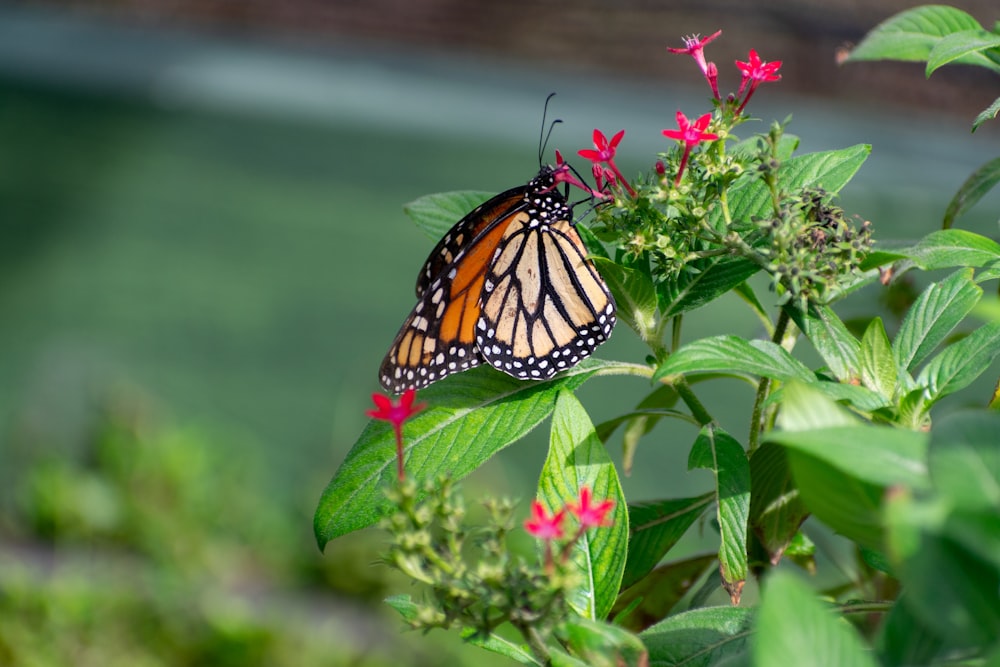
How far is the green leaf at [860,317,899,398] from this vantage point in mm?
734

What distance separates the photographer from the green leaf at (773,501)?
2.52 feet

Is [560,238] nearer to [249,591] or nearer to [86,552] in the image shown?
[249,591]

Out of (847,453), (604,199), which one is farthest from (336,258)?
(847,453)

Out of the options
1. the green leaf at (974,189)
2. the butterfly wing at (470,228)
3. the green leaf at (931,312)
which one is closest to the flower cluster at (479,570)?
the green leaf at (931,312)

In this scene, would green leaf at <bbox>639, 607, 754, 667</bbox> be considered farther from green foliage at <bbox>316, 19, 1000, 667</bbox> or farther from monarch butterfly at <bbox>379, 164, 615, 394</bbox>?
monarch butterfly at <bbox>379, 164, 615, 394</bbox>

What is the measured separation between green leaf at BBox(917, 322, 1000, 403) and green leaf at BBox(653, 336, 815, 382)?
0.11 meters

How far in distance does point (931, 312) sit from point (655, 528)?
30 centimetres

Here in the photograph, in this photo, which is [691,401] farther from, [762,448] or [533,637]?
[533,637]

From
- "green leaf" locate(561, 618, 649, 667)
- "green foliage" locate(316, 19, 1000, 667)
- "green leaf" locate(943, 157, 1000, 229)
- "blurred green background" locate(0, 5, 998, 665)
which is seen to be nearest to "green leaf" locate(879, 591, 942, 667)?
"green foliage" locate(316, 19, 1000, 667)

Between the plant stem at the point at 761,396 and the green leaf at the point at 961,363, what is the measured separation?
0.11m

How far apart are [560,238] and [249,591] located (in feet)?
8.95

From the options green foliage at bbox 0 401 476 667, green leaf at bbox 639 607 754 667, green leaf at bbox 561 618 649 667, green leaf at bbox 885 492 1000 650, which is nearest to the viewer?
green leaf at bbox 885 492 1000 650

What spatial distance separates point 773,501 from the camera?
0.80 metres

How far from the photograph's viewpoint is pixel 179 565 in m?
3.26
